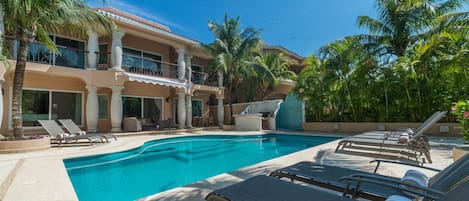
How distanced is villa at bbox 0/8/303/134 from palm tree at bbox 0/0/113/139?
297 centimetres

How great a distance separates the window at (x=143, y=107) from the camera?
20.1 meters

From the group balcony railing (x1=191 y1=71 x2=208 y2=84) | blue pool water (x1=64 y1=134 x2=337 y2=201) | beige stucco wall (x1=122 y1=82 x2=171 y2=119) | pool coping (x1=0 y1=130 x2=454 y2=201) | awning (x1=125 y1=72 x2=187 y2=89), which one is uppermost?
balcony railing (x1=191 y1=71 x2=208 y2=84)

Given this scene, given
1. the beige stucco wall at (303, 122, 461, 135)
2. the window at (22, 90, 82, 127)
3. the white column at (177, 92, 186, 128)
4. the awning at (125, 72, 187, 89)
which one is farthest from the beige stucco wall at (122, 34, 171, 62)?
the beige stucco wall at (303, 122, 461, 135)

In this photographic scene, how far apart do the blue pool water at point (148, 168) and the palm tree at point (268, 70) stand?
41.8ft

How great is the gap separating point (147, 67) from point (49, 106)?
6.82 meters

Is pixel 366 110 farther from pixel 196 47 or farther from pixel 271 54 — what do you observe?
pixel 196 47

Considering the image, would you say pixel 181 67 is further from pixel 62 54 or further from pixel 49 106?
pixel 49 106

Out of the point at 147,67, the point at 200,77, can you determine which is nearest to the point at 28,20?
the point at 147,67

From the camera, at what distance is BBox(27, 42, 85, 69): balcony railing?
1449 cm

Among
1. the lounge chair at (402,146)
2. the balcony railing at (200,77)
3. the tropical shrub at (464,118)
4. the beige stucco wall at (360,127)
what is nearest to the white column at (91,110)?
the balcony railing at (200,77)

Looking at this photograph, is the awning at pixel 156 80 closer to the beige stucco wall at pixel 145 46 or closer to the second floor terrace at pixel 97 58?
the second floor terrace at pixel 97 58

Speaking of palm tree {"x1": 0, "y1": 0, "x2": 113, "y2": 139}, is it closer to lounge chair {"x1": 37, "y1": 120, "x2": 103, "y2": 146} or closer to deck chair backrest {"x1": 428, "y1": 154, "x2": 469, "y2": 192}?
lounge chair {"x1": 37, "y1": 120, "x2": 103, "y2": 146}

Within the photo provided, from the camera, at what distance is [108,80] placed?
16438 millimetres

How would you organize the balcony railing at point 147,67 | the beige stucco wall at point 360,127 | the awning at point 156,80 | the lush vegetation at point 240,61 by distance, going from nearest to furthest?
the beige stucco wall at point 360,127 < the awning at point 156,80 < the balcony railing at point 147,67 < the lush vegetation at point 240,61
